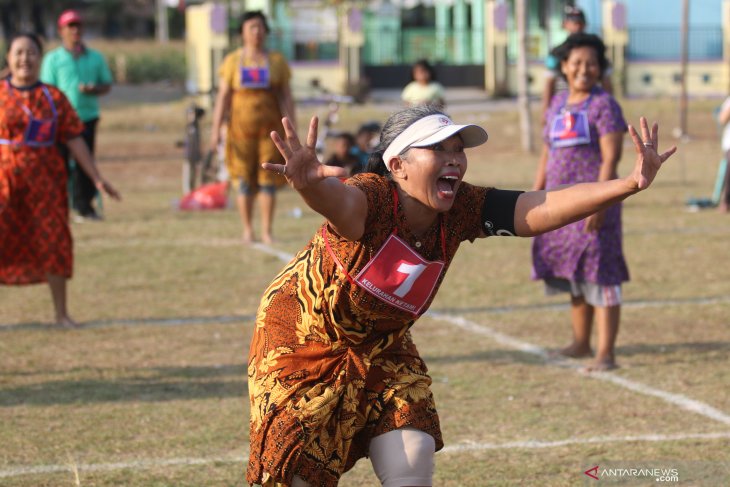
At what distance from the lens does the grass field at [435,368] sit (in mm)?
5805

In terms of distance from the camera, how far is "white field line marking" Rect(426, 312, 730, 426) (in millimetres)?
6625

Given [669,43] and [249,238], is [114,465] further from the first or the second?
[669,43]

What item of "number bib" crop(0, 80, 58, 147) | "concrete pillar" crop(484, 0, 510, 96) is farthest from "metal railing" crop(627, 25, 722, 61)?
"number bib" crop(0, 80, 58, 147)

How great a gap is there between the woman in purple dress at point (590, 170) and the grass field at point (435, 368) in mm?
453

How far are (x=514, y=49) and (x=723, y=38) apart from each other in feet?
22.1

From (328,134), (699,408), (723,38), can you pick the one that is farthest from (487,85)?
(699,408)

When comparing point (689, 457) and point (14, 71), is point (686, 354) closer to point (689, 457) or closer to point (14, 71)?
point (689, 457)

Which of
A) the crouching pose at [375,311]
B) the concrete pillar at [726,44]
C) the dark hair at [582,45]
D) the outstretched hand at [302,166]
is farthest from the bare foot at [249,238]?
the concrete pillar at [726,44]

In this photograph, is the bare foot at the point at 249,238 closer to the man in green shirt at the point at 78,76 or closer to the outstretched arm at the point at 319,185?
the man in green shirt at the point at 78,76

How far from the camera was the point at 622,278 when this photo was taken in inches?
305

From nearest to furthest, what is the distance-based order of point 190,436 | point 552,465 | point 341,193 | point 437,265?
point 341,193
point 437,265
point 552,465
point 190,436

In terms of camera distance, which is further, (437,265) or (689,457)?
(689,457)

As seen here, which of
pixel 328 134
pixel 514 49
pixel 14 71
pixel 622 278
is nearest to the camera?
pixel 622 278

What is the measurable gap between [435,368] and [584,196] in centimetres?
341
